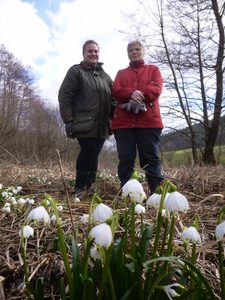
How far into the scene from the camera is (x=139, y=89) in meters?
2.92

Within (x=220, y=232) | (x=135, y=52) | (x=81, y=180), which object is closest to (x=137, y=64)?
(x=135, y=52)

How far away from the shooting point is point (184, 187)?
12.5ft

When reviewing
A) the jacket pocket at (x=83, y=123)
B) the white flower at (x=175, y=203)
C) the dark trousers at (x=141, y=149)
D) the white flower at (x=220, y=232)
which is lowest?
the white flower at (x=220, y=232)

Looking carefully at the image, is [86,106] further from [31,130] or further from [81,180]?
[31,130]

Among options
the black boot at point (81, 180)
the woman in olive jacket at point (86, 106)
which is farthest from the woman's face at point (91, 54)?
the black boot at point (81, 180)

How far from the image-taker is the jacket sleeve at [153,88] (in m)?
2.80

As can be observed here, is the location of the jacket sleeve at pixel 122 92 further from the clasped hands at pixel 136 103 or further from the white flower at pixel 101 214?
the white flower at pixel 101 214

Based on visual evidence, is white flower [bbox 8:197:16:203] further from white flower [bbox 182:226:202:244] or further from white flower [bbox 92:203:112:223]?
white flower [bbox 182:226:202:244]

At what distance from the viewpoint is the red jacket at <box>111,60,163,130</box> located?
2832mm

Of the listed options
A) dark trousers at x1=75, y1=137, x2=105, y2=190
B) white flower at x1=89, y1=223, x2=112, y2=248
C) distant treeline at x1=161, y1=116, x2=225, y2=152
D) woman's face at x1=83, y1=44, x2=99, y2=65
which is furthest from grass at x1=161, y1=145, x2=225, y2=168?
white flower at x1=89, y1=223, x2=112, y2=248

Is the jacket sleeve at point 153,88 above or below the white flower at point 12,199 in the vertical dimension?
above

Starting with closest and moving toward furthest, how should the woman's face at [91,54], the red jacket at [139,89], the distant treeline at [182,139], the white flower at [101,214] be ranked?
the white flower at [101,214] < the red jacket at [139,89] < the woman's face at [91,54] < the distant treeline at [182,139]

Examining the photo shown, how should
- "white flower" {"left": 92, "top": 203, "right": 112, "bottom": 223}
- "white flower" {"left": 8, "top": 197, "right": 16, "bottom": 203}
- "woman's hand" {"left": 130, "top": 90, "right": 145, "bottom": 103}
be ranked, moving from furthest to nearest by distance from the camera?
1. "woman's hand" {"left": 130, "top": 90, "right": 145, "bottom": 103}
2. "white flower" {"left": 8, "top": 197, "right": 16, "bottom": 203}
3. "white flower" {"left": 92, "top": 203, "right": 112, "bottom": 223}

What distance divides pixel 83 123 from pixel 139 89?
35.5 inches
